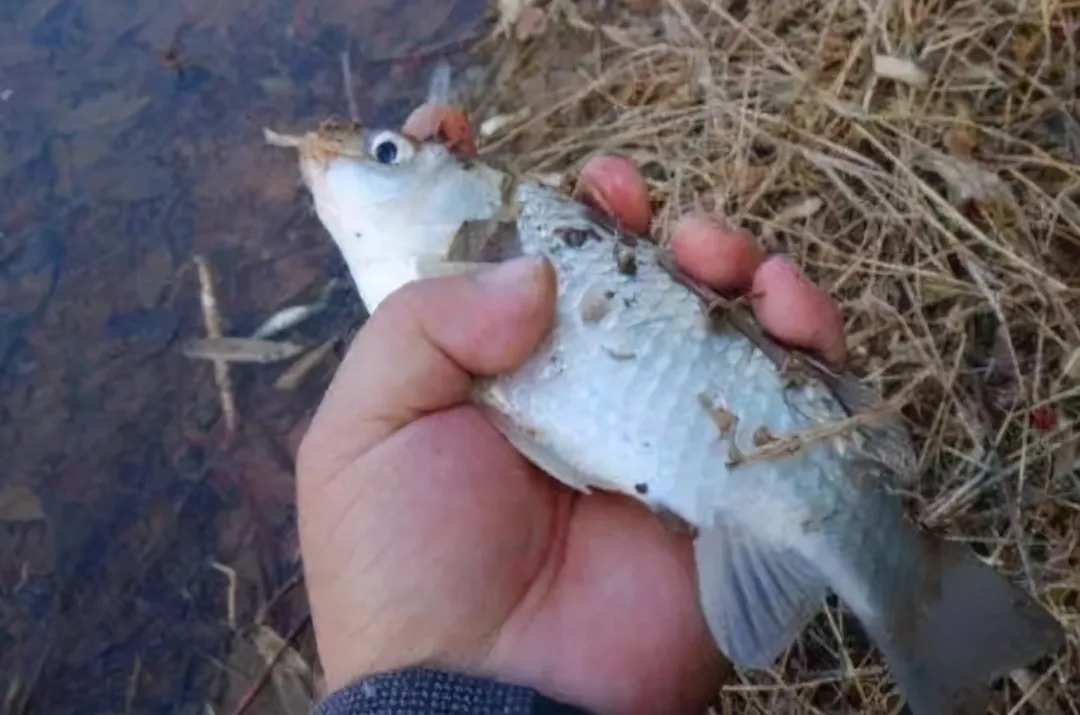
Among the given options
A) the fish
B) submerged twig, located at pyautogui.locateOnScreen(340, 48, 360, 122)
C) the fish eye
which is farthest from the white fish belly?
submerged twig, located at pyautogui.locateOnScreen(340, 48, 360, 122)

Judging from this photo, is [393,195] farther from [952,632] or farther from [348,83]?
[348,83]

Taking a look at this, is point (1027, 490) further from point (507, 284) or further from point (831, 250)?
point (507, 284)

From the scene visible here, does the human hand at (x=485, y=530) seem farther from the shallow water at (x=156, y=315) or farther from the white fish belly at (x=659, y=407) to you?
the shallow water at (x=156, y=315)

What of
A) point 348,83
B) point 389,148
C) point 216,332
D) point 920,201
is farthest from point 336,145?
point 348,83

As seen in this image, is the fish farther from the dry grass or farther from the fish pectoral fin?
the dry grass

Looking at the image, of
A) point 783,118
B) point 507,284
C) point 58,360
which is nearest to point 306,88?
point 58,360
